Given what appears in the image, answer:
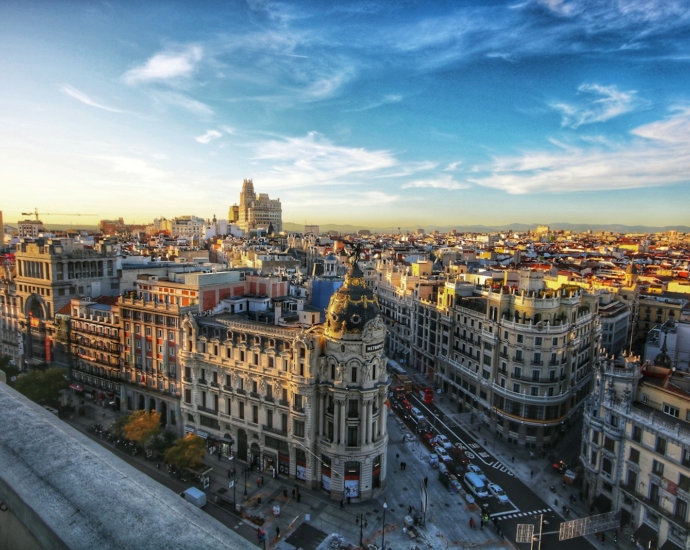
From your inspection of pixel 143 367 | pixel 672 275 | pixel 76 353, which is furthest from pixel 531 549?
pixel 672 275

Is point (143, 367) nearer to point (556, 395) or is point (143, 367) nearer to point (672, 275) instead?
point (556, 395)

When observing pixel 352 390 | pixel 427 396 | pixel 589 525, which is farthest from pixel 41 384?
pixel 589 525

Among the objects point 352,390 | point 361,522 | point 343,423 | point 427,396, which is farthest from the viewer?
point 427,396

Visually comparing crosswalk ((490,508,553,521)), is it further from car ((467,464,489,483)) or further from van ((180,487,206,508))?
van ((180,487,206,508))

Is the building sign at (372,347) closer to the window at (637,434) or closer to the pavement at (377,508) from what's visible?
the pavement at (377,508)

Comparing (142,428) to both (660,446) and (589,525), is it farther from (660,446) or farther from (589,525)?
(660,446)
